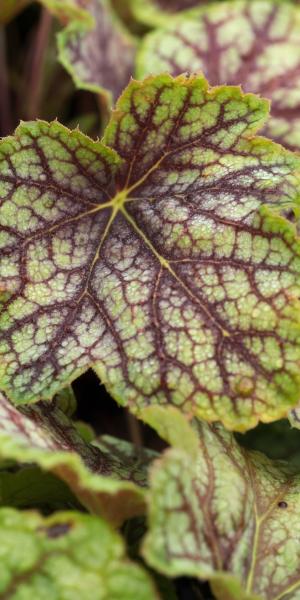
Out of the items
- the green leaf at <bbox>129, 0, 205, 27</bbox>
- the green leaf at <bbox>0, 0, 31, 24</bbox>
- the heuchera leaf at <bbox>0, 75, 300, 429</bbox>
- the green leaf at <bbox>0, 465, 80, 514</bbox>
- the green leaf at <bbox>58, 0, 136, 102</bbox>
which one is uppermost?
the green leaf at <bbox>0, 0, 31, 24</bbox>

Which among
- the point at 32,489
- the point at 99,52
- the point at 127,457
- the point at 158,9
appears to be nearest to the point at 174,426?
the point at 32,489

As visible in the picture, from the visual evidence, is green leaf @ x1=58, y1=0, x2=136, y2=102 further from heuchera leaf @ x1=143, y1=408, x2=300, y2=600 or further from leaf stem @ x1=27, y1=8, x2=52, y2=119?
heuchera leaf @ x1=143, y1=408, x2=300, y2=600

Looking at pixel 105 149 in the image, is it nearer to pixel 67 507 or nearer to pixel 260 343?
pixel 260 343

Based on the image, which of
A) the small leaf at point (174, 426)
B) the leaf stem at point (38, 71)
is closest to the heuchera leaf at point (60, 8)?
the leaf stem at point (38, 71)

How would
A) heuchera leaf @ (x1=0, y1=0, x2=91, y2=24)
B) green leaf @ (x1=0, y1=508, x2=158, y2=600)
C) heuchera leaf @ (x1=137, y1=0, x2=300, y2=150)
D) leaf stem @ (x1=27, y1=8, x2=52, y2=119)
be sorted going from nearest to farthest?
green leaf @ (x1=0, y1=508, x2=158, y2=600), heuchera leaf @ (x1=0, y1=0, x2=91, y2=24), heuchera leaf @ (x1=137, y1=0, x2=300, y2=150), leaf stem @ (x1=27, y1=8, x2=52, y2=119)

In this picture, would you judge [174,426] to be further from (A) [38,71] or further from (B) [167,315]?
(A) [38,71]

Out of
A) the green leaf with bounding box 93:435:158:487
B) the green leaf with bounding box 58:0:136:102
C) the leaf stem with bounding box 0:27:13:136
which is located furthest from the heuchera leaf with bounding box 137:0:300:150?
the green leaf with bounding box 93:435:158:487

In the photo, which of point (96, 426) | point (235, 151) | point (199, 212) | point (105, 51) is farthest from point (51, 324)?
point (105, 51)
